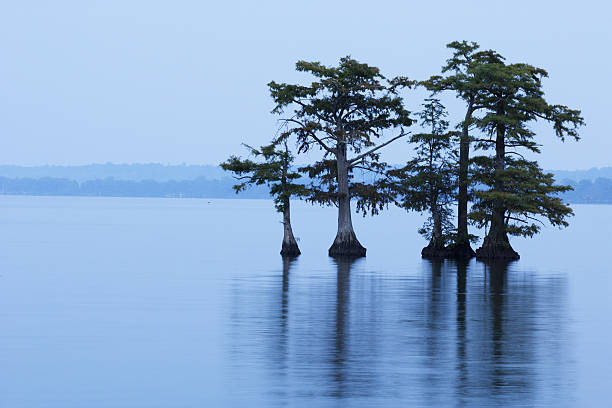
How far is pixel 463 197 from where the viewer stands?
65.6 metres

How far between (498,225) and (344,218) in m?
10.1

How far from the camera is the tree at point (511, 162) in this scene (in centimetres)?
6059

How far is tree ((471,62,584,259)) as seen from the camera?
6059 cm

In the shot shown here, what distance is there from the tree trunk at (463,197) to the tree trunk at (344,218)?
6621 millimetres

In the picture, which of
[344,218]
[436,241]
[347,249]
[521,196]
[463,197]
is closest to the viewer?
[521,196]

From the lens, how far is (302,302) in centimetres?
3578

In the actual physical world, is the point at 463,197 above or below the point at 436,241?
above

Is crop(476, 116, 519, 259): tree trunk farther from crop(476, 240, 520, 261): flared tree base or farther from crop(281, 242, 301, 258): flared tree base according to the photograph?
crop(281, 242, 301, 258): flared tree base

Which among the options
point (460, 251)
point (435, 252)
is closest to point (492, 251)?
point (460, 251)

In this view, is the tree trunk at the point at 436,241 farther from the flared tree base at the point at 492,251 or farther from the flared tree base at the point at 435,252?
the flared tree base at the point at 492,251

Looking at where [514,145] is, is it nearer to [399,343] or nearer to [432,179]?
[432,179]

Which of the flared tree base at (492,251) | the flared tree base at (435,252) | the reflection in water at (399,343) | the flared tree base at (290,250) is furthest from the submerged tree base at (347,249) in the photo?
the reflection in water at (399,343)

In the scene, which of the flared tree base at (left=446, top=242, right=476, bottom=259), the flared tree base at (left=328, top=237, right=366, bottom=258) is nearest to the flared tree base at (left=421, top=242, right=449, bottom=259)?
the flared tree base at (left=446, top=242, right=476, bottom=259)

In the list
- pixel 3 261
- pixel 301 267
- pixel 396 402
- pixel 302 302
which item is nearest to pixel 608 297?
pixel 302 302
